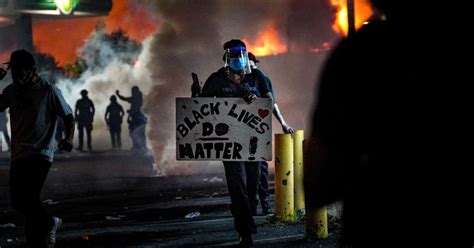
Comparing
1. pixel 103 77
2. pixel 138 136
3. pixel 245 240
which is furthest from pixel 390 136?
pixel 103 77

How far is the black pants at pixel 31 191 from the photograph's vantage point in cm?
682

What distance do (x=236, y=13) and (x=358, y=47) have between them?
23196 mm

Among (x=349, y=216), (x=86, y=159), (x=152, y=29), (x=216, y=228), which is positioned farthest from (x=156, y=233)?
(x=152, y=29)

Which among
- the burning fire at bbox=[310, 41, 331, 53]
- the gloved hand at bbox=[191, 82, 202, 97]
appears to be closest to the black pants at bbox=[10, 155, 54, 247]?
the gloved hand at bbox=[191, 82, 202, 97]

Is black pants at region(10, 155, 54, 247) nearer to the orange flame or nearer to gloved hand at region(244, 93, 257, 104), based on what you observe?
gloved hand at region(244, 93, 257, 104)

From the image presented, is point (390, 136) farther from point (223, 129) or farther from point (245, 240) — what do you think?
point (223, 129)

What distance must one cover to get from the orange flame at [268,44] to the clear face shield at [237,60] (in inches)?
674

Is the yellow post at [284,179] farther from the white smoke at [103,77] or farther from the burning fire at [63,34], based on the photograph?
the burning fire at [63,34]

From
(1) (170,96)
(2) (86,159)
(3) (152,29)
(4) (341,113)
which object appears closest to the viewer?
(4) (341,113)

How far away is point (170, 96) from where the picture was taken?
78.2ft

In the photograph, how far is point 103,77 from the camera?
35.8m

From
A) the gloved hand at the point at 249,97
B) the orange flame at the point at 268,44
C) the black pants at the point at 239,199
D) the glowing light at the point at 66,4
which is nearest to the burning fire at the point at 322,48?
the orange flame at the point at 268,44

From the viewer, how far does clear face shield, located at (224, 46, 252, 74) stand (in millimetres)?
7727

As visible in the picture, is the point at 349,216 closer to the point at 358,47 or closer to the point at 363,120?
the point at 363,120
